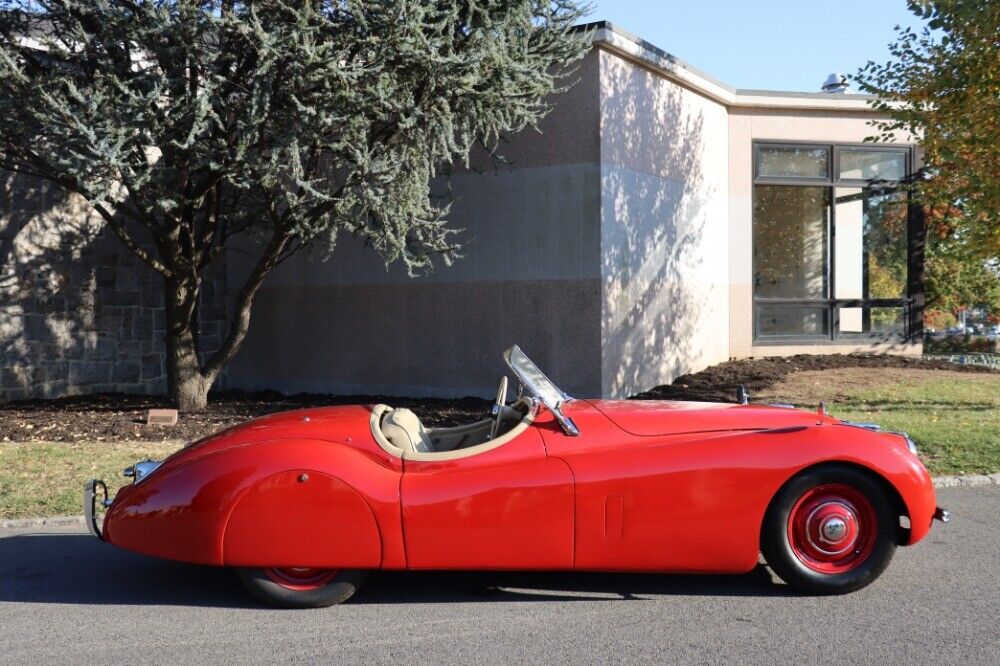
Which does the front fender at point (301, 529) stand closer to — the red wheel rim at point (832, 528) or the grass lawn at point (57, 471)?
the red wheel rim at point (832, 528)

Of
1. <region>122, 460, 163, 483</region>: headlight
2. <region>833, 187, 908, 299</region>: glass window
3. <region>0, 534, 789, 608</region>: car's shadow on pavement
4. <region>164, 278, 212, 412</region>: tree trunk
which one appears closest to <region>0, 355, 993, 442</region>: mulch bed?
<region>164, 278, 212, 412</region>: tree trunk

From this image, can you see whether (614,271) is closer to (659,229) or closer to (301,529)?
(659,229)

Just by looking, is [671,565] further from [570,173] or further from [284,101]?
[570,173]

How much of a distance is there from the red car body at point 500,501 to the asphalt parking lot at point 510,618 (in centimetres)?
25

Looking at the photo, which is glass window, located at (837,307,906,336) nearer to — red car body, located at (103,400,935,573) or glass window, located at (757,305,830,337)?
glass window, located at (757,305,830,337)

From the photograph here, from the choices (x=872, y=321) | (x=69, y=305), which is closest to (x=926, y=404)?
(x=872, y=321)

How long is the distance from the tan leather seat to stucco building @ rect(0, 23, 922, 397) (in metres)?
6.57

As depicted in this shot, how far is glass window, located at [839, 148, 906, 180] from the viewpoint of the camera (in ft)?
51.4

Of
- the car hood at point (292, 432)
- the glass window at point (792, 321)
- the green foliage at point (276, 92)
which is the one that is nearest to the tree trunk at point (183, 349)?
the green foliage at point (276, 92)

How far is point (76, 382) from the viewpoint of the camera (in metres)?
13.2

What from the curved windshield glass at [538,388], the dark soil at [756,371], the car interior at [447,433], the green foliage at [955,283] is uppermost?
the green foliage at [955,283]

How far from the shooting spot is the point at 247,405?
12242 mm

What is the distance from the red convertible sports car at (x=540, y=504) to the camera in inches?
182

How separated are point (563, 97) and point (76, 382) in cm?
760
